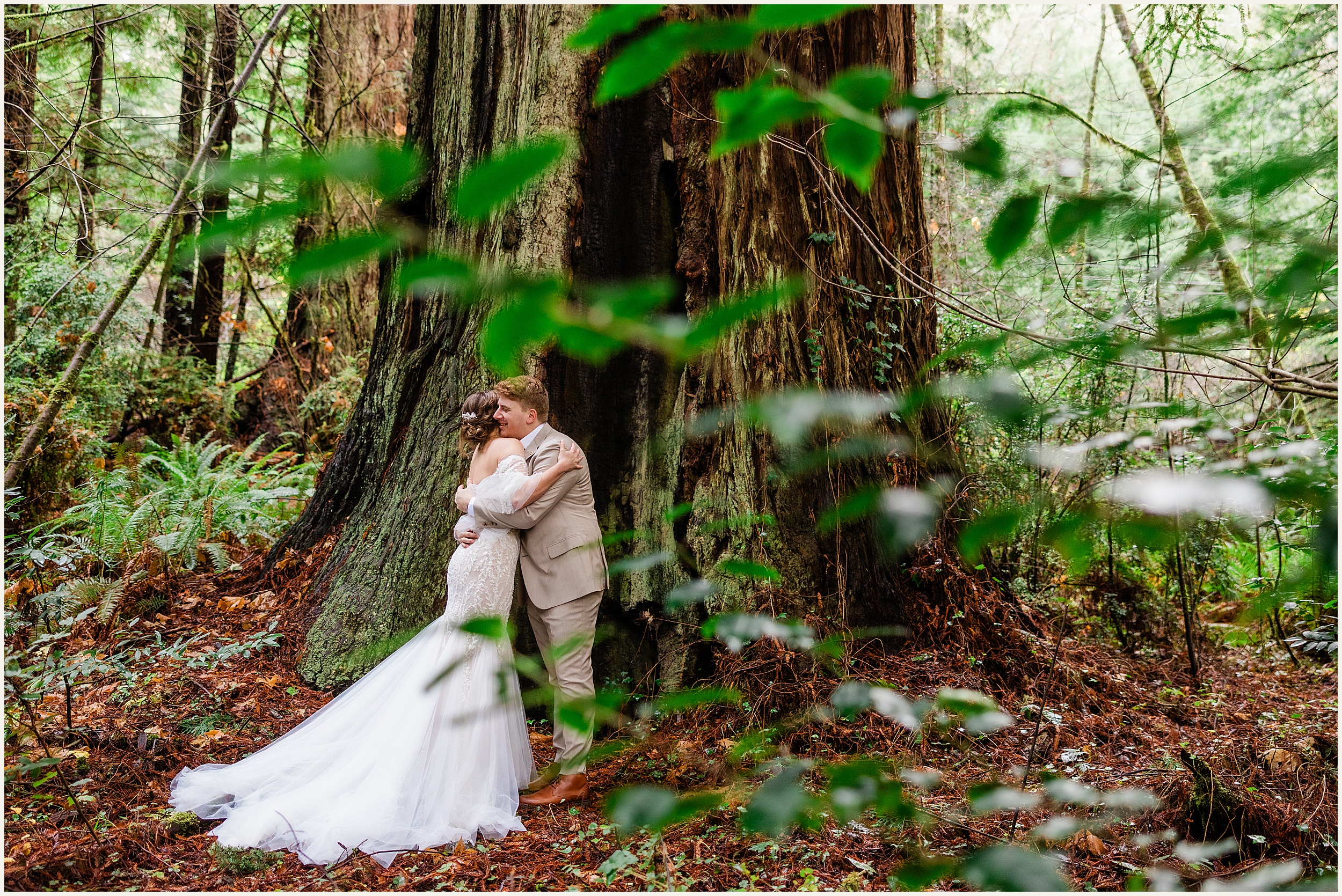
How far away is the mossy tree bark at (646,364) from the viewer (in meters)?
5.01

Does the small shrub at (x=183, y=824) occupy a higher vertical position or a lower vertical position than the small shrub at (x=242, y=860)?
higher

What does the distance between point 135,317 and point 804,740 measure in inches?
375

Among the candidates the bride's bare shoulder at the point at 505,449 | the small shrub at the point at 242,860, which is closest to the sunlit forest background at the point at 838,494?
the small shrub at the point at 242,860

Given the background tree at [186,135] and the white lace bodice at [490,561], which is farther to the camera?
the background tree at [186,135]

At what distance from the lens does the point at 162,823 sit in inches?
145

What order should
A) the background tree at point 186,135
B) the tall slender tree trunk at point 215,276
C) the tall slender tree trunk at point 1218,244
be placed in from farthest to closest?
the tall slender tree trunk at point 215,276 < the background tree at point 186,135 < the tall slender tree trunk at point 1218,244

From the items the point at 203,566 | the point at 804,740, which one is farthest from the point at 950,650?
the point at 203,566

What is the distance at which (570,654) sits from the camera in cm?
428

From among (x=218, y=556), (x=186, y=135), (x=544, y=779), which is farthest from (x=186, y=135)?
(x=544, y=779)

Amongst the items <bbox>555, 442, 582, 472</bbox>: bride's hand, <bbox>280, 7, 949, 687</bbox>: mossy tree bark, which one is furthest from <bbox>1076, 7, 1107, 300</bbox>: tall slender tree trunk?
<bbox>555, 442, 582, 472</bbox>: bride's hand

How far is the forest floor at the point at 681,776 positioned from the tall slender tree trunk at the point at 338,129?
5.60 m

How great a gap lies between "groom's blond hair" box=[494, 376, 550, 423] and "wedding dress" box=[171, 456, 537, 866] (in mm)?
359

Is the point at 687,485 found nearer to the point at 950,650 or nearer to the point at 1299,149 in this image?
the point at 950,650

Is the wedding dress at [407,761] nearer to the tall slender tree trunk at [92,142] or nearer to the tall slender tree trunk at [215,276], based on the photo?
the tall slender tree trunk at [92,142]
